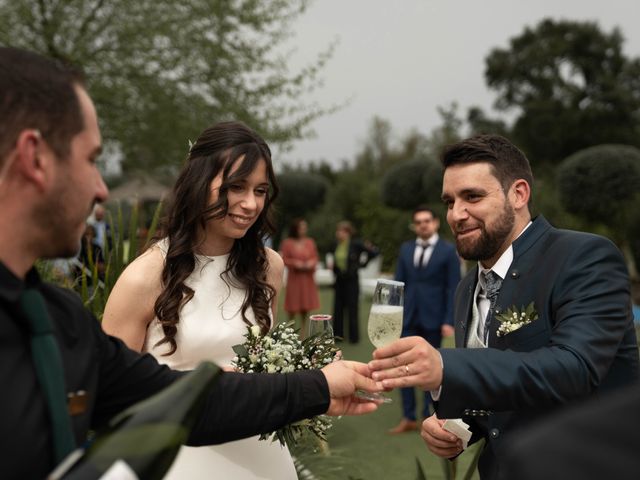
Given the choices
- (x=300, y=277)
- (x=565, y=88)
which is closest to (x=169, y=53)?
(x=300, y=277)

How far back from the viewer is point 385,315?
8.71ft

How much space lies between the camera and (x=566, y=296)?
2.46m

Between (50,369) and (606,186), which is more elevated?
(50,369)

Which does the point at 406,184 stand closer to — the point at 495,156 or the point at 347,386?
the point at 495,156

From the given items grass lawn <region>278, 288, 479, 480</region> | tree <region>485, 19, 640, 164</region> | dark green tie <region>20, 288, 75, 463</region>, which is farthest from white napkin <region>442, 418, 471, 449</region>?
tree <region>485, 19, 640, 164</region>

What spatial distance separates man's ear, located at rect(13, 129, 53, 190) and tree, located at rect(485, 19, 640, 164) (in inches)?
1638

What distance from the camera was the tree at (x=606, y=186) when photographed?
Result: 57.9 ft

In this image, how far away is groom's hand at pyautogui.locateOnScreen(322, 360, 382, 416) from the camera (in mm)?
2463

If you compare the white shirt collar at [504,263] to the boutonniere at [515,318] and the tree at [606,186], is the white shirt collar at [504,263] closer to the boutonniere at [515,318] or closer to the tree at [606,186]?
the boutonniere at [515,318]

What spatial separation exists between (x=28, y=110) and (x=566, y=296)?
191 cm

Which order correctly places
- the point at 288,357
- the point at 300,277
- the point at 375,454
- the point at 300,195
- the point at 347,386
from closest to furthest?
the point at 347,386 < the point at 288,357 < the point at 375,454 < the point at 300,277 < the point at 300,195

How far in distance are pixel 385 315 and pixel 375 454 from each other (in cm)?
481

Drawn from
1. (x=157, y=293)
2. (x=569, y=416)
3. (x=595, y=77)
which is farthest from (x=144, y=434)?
(x=595, y=77)

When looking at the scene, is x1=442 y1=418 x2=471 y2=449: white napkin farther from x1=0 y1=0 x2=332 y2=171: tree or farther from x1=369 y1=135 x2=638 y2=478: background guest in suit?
x1=0 y1=0 x2=332 y2=171: tree
